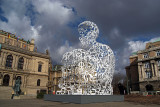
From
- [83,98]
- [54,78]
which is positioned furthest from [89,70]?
[54,78]

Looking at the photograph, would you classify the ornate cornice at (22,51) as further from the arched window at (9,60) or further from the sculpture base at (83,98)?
the sculpture base at (83,98)

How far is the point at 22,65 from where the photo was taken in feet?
103

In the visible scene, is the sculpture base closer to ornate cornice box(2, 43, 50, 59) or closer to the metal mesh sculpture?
the metal mesh sculpture

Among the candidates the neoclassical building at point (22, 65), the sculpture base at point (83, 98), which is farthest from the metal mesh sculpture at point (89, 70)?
the neoclassical building at point (22, 65)

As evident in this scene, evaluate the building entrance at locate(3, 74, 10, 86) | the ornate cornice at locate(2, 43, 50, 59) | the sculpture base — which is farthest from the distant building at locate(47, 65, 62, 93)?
the sculpture base

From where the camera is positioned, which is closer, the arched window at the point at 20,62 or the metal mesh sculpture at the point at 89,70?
the metal mesh sculpture at the point at 89,70

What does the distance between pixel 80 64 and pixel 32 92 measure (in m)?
23.4

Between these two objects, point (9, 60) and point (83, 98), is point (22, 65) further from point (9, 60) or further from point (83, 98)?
point (83, 98)

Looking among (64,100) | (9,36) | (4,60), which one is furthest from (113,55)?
(9,36)

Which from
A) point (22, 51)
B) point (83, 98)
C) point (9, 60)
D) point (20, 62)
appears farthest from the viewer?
point (22, 51)

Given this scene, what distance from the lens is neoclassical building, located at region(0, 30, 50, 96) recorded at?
2805 cm

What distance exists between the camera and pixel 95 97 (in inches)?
431

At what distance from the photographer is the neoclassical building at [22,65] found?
2805cm

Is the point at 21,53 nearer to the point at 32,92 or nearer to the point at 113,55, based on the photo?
the point at 32,92
